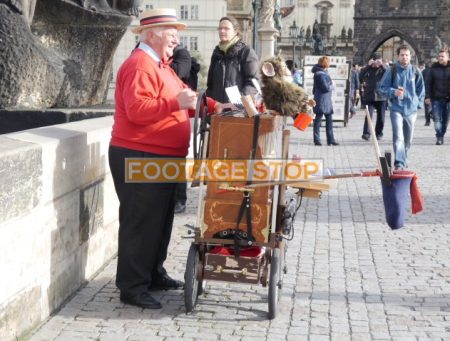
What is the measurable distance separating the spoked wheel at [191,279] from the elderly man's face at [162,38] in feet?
4.04

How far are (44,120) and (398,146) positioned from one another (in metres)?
6.94

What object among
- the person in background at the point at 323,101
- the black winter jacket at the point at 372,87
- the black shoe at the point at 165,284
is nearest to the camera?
the black shoe at the point at 165,284

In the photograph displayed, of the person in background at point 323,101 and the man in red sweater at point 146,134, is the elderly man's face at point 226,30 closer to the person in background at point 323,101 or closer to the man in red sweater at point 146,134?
the man in red sweater at point 146,134

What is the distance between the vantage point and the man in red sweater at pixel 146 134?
231 inches

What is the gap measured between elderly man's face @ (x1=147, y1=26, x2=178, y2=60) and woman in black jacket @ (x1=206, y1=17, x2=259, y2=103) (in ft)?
9.81

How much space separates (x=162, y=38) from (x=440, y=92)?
47.3ft

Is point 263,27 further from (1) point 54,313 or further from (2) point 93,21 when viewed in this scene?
(1) point 54,313

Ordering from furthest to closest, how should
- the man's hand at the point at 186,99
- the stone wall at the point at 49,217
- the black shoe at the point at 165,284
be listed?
1. the black shoe at the point at 165,284
2. the man's hand at the point at 186,99
3. the stone wall at the point at 49,217

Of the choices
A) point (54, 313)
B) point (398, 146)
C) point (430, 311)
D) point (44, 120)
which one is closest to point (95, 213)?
point (54, 313)

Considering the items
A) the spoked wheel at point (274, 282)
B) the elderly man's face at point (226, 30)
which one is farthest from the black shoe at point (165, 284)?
the elderly man's face at point (226, 30)

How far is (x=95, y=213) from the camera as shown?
6980 mm

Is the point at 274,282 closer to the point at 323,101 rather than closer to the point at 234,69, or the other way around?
the point at 234,69

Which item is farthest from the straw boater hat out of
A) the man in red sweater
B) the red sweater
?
the red sweater

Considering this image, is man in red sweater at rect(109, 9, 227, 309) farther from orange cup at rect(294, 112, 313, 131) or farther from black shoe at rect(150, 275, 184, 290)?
orange cup at rect(294, 112, 313, 131)
